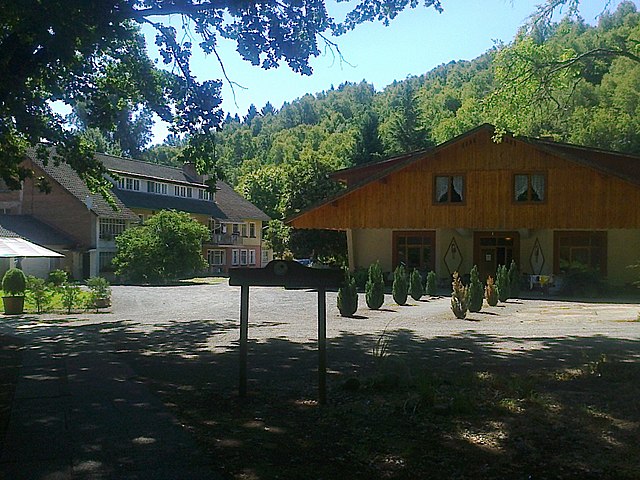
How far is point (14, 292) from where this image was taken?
920 inches

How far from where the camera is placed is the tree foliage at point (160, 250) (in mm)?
45750

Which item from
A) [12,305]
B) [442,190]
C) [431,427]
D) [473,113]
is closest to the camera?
[431,427]

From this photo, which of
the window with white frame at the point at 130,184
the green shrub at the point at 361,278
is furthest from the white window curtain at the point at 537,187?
the window with white frame at the point at 130,184

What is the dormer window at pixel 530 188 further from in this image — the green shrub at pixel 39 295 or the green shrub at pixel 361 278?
the green shrub at pixel 39 295

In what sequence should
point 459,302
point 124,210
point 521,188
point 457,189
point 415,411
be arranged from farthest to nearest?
point 124,210, point 457,189, point 521,188, point 459,302, point 415,411

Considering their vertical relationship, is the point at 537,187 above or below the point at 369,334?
above

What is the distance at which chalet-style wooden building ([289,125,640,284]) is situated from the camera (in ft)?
105

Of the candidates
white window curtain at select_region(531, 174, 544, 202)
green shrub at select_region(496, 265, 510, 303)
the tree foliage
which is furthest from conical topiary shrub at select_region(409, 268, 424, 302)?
the tree foliage

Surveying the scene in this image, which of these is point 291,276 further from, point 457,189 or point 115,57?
point 457,189

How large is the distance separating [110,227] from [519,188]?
31.5 m

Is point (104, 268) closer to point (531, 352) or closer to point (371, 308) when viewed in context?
point (371, 308)

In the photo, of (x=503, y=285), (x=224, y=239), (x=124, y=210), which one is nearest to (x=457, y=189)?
(x=503, y=285)

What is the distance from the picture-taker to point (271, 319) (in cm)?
1977

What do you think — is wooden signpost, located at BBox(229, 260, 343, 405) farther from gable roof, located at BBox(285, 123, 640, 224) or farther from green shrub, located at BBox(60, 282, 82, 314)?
gable roof, located at BBox(285, 123, 640, 224)
